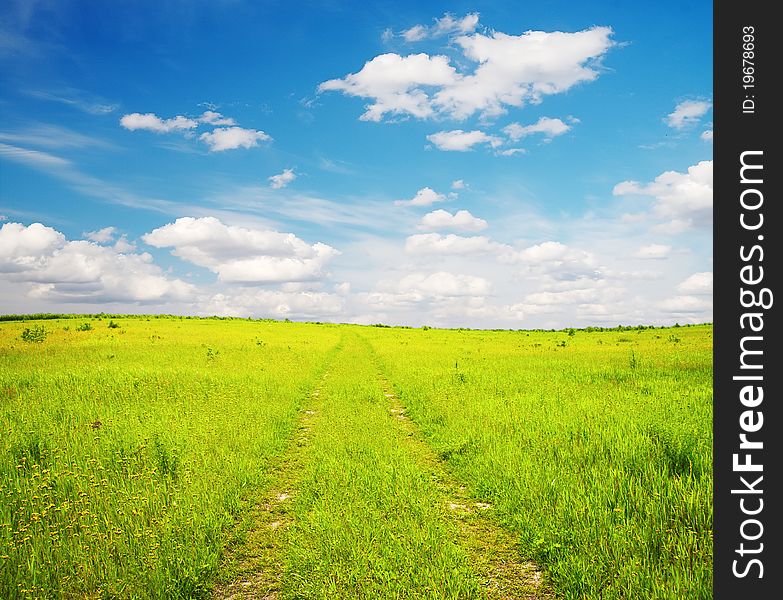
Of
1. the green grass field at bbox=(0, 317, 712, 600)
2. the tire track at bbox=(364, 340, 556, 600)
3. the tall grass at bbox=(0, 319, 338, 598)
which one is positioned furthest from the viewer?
the tall grass at bbox=(0, 319, 338, 598)

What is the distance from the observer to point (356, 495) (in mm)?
7660

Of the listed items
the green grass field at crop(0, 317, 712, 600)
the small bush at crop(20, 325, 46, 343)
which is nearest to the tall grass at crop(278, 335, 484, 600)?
the green grass field at crop(0, 317, 712, 600)

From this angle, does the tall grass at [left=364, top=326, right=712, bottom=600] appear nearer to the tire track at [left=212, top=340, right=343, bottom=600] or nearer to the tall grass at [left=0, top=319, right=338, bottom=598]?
the tire track at [left=212, top=340, right=343, bottom=600]

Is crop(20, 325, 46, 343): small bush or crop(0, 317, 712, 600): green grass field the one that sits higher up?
crop(20, 325, 46, 343): small bush

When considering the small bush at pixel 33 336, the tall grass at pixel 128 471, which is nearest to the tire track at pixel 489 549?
the tall grass at pixel 128 471

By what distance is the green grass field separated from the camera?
17.7 feet

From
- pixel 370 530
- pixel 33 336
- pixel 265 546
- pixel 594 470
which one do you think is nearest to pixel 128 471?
pixel 265 546

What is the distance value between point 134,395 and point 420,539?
13.0m

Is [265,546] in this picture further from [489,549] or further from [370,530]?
[489,549]

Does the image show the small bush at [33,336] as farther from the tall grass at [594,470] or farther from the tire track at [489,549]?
the tire track at [489,549]
